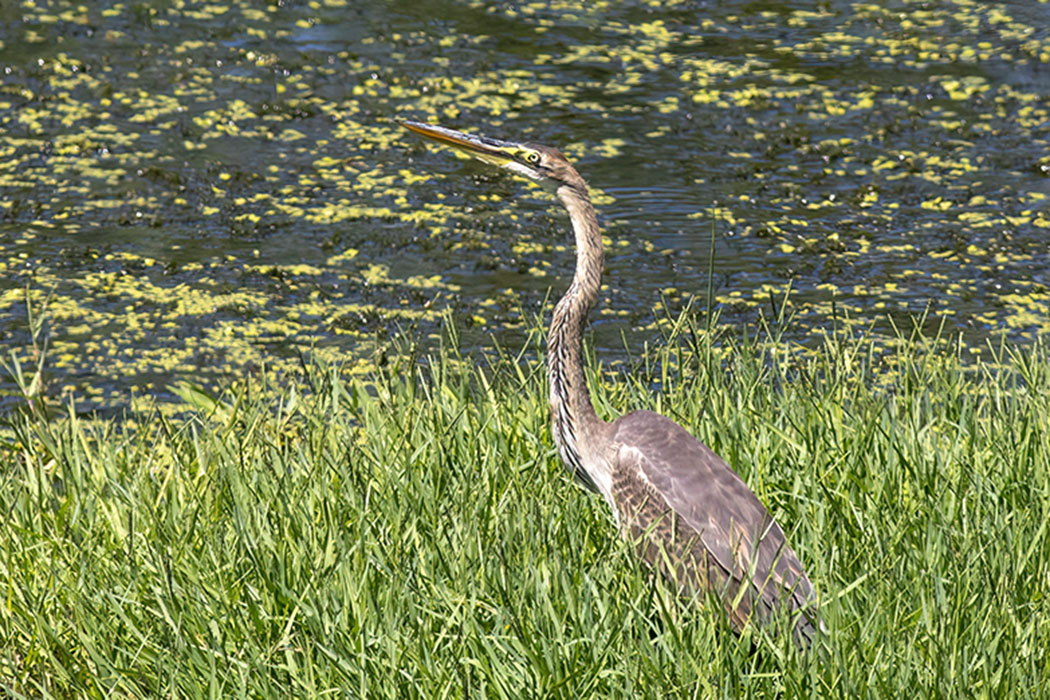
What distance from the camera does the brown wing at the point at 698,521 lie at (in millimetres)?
2766

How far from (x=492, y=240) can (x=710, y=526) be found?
134 inches

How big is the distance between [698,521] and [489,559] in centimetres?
49

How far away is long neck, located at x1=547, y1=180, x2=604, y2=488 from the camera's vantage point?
319 cm

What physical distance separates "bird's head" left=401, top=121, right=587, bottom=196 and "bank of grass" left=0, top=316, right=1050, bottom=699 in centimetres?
63

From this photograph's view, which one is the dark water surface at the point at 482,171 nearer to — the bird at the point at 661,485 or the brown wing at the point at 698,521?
the bird at the point at 661,485

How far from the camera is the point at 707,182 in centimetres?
669

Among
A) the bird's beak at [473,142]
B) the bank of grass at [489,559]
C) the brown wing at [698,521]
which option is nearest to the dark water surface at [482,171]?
the bank of grass at [489,559]

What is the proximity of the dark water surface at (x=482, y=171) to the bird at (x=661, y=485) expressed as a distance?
3.42ft

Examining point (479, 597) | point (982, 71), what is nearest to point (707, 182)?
point (982, 71)

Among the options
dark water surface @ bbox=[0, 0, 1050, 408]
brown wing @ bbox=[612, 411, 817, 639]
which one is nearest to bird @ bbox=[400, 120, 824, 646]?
brown wing @ bbox=[612, 411, 817, 639]

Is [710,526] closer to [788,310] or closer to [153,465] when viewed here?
[153,465]

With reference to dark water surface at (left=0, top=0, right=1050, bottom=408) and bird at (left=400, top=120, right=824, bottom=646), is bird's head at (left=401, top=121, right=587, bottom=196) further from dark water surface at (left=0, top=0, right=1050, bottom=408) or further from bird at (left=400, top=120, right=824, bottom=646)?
dark water surface at (left=0, top=0, right=1050, bottom=408)

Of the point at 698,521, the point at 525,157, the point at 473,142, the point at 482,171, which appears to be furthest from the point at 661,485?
the point at 482,171

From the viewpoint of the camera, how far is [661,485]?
2.92m
